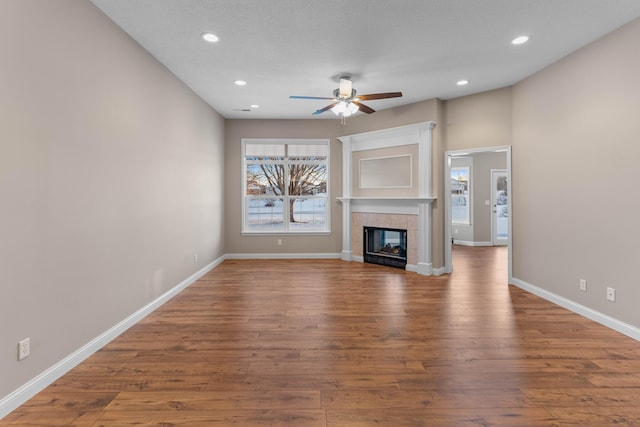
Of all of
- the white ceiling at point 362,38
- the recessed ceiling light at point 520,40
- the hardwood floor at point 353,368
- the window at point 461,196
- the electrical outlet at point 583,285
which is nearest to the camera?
the hardwood floor at point 353,368

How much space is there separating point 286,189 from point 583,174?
186 inches

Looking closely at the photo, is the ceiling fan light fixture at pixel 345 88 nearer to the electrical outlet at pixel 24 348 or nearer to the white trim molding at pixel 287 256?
the white trim molding at pixel 287 256

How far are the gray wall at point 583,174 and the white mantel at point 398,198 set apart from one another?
49.3 inches

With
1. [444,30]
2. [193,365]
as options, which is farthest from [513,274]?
[193,365]

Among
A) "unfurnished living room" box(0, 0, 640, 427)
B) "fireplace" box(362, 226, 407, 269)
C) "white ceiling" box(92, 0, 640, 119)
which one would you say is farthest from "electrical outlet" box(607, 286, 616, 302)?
"fireplace" box(362, 226, 407, 269)

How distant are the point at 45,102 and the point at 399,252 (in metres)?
5.11

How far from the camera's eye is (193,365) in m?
2.29

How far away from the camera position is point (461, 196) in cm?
848

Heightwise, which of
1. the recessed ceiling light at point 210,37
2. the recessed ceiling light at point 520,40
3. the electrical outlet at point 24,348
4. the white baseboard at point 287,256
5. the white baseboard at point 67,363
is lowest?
the white baseboard at point 67,363

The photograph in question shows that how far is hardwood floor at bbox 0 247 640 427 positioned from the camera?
176 centimetres

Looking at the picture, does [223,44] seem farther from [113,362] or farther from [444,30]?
[113,362]

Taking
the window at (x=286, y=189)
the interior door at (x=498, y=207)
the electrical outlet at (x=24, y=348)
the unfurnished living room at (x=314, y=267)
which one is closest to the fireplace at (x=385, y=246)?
the unfurnished living room at (x=314, y=267)

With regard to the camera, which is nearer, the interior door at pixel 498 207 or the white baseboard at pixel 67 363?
the white baseboard at pixel 67 363

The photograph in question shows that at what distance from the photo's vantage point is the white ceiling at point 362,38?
2578 mm
